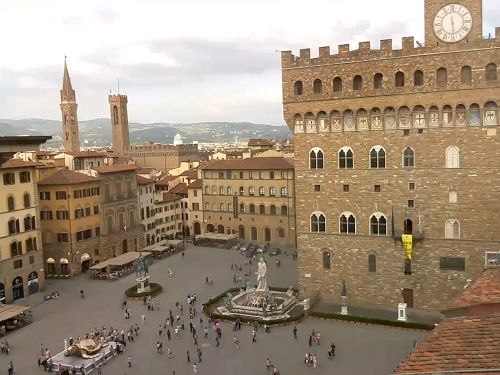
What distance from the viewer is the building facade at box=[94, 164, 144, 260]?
199 ft

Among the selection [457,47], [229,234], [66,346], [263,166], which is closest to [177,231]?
[229,234]

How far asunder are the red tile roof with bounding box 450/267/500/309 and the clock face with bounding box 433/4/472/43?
21525 millimetres

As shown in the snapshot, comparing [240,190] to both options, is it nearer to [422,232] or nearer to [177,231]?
[177,231]

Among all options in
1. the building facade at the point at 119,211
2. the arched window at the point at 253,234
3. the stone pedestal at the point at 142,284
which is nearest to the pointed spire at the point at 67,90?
the building facade at the point at 119,211

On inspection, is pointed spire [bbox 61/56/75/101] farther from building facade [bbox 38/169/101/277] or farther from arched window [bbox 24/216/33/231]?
arched window [bbox 24/216/33/231]

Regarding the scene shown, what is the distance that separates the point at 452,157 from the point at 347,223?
29.4 feet

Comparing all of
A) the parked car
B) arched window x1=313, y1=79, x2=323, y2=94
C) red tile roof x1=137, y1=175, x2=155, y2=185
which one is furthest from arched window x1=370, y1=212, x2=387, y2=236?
red tile roof x1=137, y1=175, x2=155, y2=185

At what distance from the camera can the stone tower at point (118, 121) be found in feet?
408

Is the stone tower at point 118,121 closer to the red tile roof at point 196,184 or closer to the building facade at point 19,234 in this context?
the red tile roof at point 196,184

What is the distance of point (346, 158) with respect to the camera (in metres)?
39.1

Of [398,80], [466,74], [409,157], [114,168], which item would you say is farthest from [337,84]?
[114,168]

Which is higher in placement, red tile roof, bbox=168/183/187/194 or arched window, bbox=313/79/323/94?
arched window, bbox=313/79/323/94

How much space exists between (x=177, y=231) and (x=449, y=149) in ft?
163

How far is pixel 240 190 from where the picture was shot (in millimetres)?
71938
